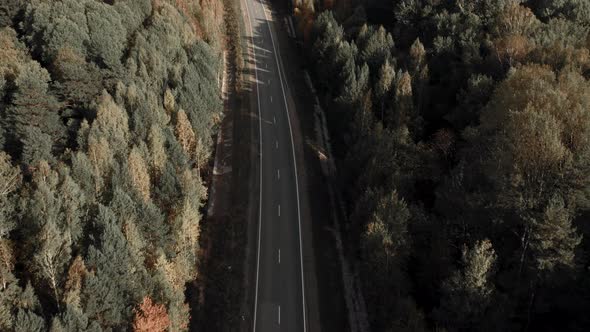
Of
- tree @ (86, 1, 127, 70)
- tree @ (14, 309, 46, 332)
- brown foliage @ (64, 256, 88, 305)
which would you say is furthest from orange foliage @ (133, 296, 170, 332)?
tree @ (86, 1, 127, 70)

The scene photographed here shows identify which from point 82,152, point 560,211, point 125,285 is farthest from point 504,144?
point 82,152

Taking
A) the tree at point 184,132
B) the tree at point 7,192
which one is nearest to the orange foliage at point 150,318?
the tree at point 7,192

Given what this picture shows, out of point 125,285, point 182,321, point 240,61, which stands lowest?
point 240,61

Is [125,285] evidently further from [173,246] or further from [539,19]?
[539,19]

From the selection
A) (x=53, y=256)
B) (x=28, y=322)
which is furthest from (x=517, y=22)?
(x=28, y=322)

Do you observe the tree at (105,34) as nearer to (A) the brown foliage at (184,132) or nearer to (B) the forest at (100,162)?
(B) the forest at (100,162)
